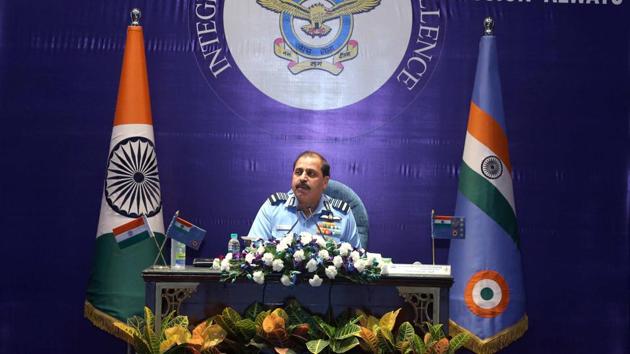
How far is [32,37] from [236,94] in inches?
57.2

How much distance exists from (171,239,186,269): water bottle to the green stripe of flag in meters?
2.17

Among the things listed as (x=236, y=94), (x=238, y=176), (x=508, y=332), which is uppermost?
(x=236, y=94)

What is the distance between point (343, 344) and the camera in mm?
4648

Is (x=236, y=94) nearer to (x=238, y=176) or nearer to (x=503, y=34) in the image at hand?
(x=238, y=176)

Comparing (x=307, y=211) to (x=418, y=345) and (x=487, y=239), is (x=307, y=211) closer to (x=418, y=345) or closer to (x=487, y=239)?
(x=487, y=239)

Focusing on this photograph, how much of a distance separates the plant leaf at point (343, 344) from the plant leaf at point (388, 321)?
5.9 inches

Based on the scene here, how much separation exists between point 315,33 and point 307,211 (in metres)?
1.43

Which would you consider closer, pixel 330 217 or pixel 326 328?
pixel 326 328

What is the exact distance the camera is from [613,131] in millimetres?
6797

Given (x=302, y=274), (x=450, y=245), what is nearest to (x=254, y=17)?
(x=450, y=245)

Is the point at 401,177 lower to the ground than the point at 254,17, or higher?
lower

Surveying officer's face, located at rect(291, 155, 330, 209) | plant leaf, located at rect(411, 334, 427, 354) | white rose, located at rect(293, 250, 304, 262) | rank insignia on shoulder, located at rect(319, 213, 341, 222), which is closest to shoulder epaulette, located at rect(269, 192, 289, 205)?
officer's face, located at rect(291, 155, 330, 209)

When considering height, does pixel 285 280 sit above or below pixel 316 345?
above

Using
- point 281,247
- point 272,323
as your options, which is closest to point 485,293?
point 281,247
